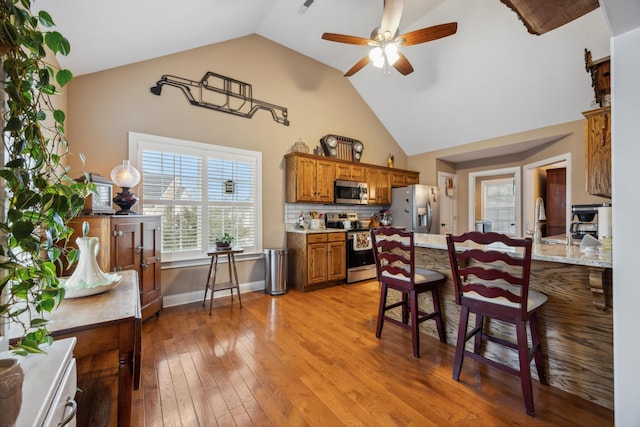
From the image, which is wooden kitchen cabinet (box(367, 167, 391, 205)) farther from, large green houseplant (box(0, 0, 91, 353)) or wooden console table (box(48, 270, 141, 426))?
large green houseplant (box(0, 0, 91, 353))

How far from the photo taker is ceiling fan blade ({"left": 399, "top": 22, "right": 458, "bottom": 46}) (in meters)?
2.69

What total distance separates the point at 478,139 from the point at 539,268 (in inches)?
155

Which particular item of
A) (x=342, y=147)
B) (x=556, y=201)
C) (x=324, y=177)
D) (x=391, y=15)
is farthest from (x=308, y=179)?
(x=556, y=201)

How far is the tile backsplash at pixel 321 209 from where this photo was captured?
4578mm

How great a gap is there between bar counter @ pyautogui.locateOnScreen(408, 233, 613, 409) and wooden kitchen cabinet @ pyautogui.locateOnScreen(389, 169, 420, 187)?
154 inches

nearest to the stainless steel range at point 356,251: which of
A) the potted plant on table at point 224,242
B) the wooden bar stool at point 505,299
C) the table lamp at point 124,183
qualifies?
the potted plant on table at point 224,242

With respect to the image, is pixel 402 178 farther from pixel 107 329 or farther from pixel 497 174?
pixel 107 329

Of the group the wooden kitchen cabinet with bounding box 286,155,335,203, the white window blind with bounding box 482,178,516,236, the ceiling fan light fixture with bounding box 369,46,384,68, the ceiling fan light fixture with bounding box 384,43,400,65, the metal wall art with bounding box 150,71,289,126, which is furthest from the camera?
the white window blind with bounding box 482,178,516,236

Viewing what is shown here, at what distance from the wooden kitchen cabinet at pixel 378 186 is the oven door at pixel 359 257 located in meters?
0.92

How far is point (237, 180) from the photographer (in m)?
4.05

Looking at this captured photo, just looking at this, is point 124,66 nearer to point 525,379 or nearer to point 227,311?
point 227,311

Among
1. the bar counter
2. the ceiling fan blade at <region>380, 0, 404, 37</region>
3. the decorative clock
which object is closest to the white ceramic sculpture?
the bar counter

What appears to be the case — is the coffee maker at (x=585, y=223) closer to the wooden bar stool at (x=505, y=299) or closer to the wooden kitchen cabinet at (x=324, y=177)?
the wooden bar stool at (x=505, y=299)

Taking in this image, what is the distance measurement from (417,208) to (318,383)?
4.16 metres
